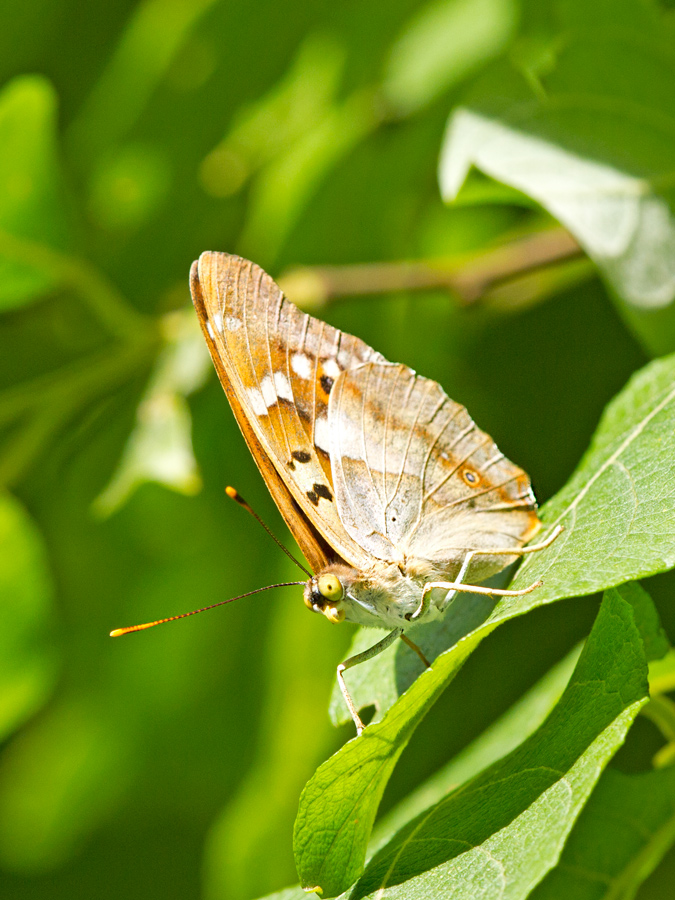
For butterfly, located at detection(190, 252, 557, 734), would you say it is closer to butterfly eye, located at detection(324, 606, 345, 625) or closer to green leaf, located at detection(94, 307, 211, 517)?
butterfly eye, located at detection(324, 606, 345, 625)

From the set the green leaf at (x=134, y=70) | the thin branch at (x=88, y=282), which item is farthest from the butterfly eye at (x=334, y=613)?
the green leaf at (x=134, y=70)

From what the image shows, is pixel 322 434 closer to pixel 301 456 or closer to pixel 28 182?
pixel 301 456

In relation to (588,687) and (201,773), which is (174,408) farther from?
(588,687)

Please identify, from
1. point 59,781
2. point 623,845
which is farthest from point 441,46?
point 59,781

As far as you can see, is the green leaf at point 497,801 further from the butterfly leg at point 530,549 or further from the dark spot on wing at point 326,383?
the dark spot on wing at point 326,383

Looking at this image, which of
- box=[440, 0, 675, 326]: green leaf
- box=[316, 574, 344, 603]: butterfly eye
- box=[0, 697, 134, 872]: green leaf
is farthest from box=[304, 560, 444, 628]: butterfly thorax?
box=[0, 697, 134, 872]: green leaf

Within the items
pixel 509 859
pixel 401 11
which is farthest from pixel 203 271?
pixel 401 11
